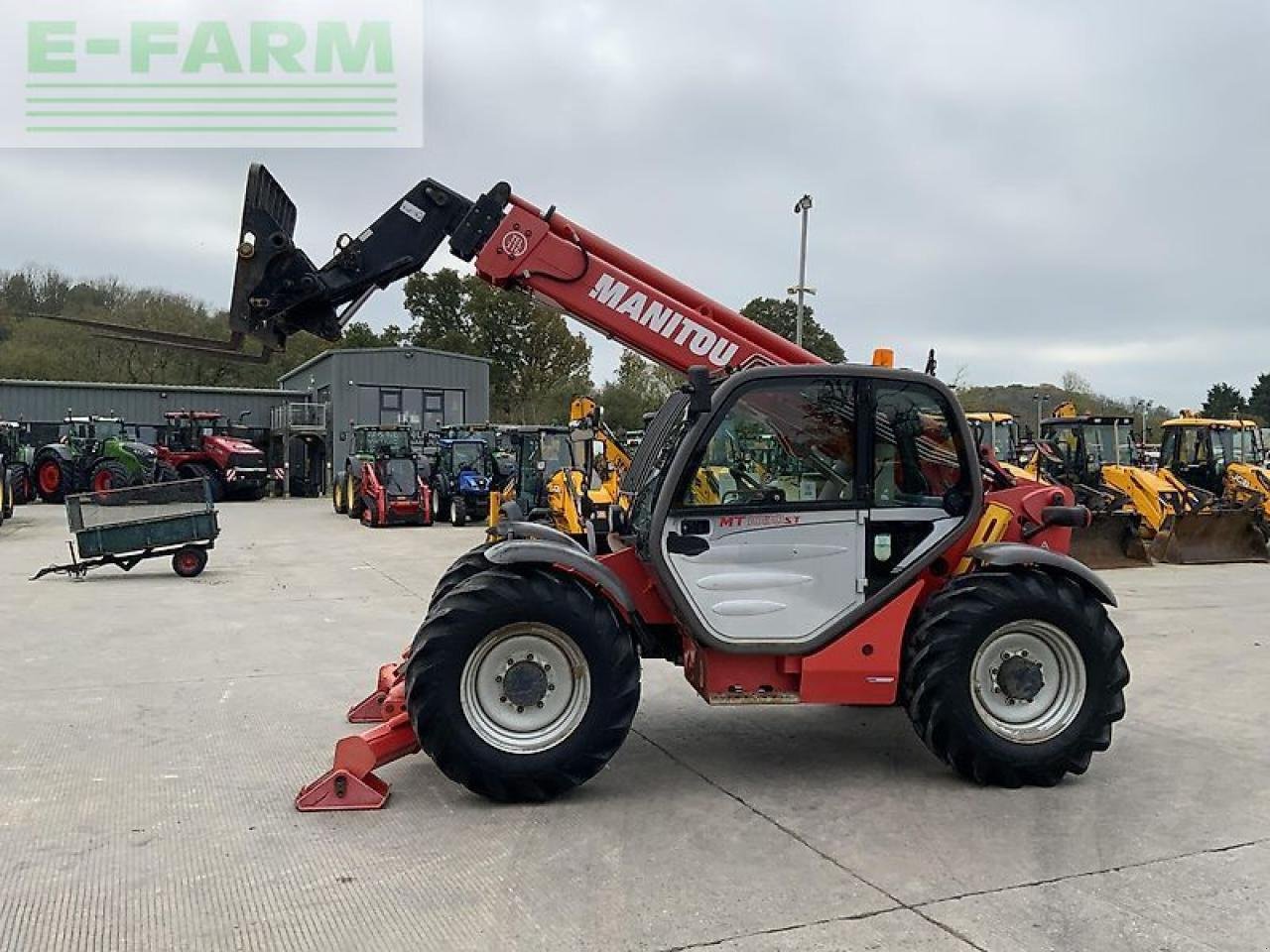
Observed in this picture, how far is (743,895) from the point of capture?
3.94 m

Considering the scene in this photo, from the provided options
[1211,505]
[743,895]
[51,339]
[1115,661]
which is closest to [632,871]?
[743,895]

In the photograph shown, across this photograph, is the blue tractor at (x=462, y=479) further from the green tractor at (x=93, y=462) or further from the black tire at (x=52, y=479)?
the black tire at (x=52, y=479)

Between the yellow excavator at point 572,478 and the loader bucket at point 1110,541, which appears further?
the loader bucket at point 1110,541

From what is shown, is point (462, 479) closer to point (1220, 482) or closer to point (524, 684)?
point (1220, 482)

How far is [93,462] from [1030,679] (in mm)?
29307

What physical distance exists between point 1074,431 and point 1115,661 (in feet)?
47.2

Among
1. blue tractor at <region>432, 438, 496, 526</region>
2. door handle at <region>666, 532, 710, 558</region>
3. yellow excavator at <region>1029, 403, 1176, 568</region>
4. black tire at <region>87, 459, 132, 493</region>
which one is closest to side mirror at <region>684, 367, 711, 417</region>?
door handle at <region>666, 532, 710, 558</region>

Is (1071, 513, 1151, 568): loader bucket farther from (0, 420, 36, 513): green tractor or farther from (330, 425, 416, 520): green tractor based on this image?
(0, 420, 36, 513): green tractor

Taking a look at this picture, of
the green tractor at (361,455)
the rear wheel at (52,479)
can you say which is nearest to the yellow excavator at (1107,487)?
the green tractor at (361,455)

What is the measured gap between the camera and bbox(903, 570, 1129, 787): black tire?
512cm

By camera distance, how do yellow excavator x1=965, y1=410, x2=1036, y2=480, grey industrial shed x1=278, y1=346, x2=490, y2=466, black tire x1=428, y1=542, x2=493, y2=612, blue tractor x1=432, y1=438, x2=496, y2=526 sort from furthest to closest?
grey industrial shed x1=278, y1=346, x2=490, y2=466, blue tractor x1=432, y1=438, x2=496, y2=526, yellow excavator x1=965, y1=410, x2=1036, y2=480, black tire x1=428, y1=542, x2=493, y2=612

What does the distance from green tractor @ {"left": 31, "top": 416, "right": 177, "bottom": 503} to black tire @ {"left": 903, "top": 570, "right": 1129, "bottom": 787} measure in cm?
2674

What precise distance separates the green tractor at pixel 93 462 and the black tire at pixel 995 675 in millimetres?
26743

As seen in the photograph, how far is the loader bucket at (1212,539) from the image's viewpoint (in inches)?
614
